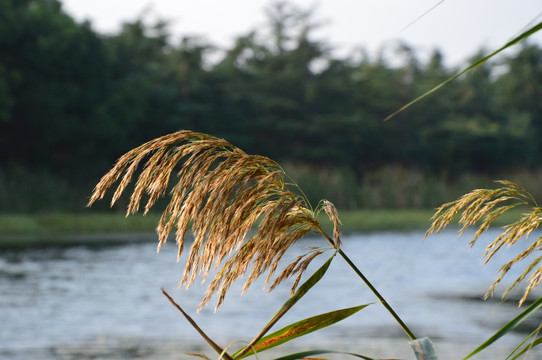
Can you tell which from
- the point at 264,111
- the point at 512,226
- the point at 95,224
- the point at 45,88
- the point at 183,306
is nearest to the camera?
the point at 512,226

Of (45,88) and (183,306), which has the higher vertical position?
(45,88)

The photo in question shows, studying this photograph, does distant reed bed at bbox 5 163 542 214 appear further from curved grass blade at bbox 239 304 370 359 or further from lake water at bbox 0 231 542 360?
curved grass blade at bbox 239 304 370 359

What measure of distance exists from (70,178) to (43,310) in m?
Result: 18.7

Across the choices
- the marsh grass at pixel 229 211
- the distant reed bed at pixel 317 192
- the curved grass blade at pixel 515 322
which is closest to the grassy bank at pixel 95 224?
the distant reed bed at pixel 317 192

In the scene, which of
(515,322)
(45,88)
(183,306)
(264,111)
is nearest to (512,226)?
(515,322)

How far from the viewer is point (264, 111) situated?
3544cm

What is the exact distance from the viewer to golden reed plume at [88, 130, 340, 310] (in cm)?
138

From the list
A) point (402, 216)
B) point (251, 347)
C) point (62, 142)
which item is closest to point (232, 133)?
point (62, 142)

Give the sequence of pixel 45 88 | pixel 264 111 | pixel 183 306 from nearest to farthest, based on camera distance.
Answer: pixel 183 306 → pixel 45 88 → pixel 264 111

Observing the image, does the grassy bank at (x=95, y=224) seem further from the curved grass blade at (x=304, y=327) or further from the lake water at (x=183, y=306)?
the curved grass blade at (x=304, y=327)

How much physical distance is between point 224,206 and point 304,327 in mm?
234

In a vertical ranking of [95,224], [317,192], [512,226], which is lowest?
[95,224]

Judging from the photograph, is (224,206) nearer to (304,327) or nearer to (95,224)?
(304,327)

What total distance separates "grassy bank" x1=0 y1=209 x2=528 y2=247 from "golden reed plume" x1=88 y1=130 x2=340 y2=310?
48.6 ft
